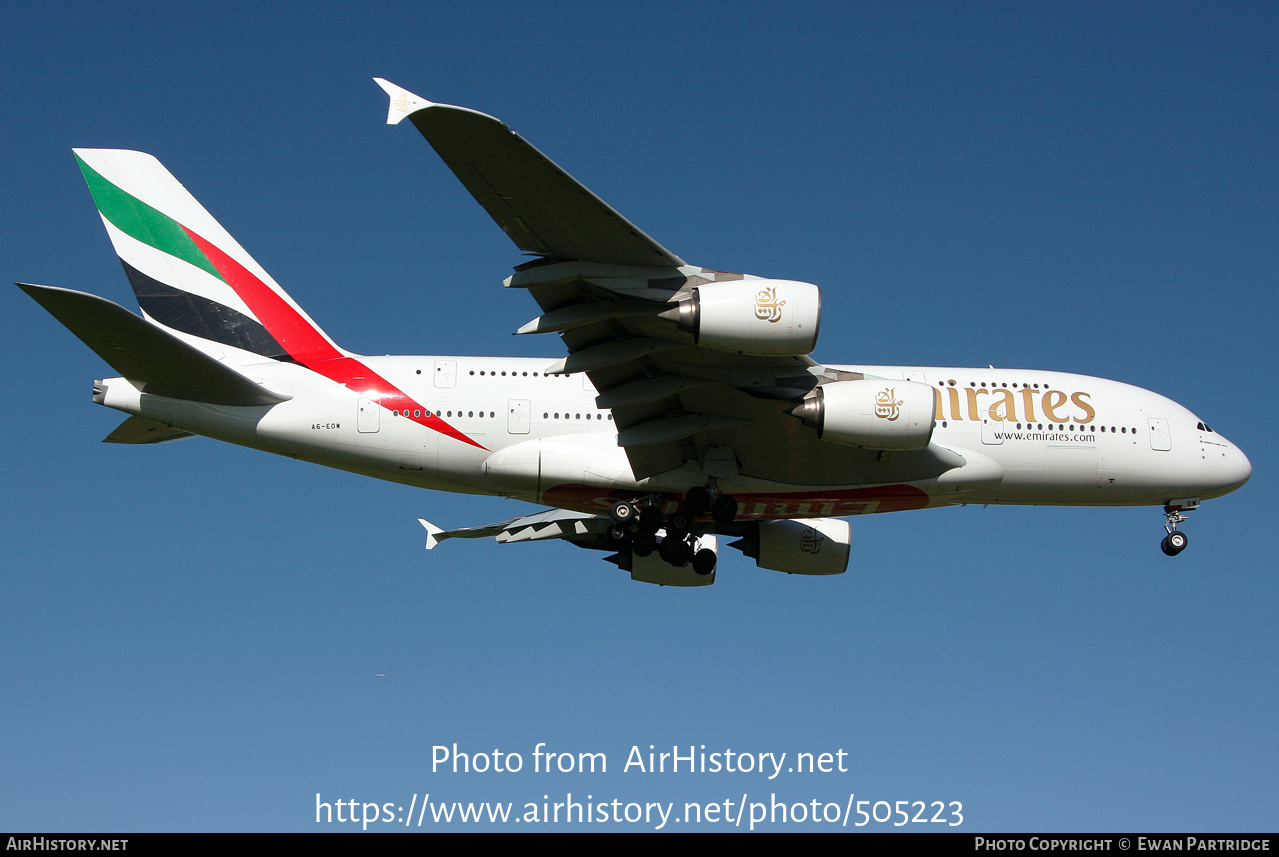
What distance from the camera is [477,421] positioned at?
18234 mm

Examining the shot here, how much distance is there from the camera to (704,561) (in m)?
20.9

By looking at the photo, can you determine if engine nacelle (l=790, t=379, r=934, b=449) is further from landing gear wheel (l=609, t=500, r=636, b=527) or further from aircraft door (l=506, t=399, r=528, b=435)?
aircraft door (l=506, t=399, r=528, b=435)

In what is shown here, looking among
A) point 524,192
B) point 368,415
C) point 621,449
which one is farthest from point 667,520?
point 524,192

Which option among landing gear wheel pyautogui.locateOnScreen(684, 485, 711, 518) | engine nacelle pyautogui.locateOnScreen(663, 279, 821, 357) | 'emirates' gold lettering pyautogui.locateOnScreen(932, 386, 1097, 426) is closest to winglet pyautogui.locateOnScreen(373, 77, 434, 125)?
engine nacelle pyautogui.locateOnScreen(663, 279, 821, 357)

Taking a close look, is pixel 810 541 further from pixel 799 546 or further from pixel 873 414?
pixel 873 414

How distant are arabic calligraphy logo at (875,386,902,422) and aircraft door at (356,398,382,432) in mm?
7847

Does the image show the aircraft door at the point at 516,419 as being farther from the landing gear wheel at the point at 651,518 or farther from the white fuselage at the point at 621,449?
the landing gear wheel at the point at 651,518

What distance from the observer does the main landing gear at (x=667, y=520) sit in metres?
18.3

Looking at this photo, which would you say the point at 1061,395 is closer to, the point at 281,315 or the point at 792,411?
the point at 792,411

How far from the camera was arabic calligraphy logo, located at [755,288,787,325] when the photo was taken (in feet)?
47.2

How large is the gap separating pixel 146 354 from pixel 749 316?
8.79 metres

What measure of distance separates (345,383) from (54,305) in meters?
4.84

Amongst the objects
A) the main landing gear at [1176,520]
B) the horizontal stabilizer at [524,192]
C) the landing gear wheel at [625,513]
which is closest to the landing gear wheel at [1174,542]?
the main landing gear at [1176,520]

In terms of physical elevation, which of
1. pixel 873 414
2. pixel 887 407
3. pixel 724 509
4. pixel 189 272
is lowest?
pixel 724 509
